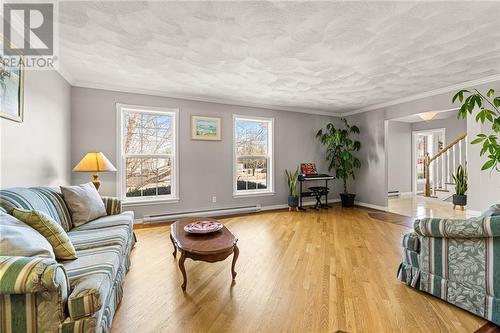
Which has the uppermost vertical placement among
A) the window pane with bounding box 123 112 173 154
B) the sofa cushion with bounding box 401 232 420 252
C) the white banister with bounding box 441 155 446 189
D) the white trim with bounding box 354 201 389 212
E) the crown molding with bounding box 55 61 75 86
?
the crown molding with bounding box 55 61 75 86

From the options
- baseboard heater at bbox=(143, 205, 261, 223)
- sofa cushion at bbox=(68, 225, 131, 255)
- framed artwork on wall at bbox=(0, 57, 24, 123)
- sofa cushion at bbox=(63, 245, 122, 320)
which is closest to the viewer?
sofa cushion at bbox=(63, 245, 122, 320)

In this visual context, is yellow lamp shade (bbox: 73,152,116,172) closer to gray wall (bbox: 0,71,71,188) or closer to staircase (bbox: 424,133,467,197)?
gray wall (bbox: 0,71,71,188)

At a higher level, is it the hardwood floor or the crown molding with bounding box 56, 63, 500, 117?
the crown molding with bounding box 56, 63, 500, 117

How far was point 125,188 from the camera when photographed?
13.9 feet

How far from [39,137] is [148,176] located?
1.85 meters

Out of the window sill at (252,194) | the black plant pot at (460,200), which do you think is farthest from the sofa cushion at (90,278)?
the black plant pot at (460,200)

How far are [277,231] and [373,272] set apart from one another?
5.33 feet

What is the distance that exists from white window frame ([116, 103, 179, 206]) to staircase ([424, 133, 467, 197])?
21.2ft

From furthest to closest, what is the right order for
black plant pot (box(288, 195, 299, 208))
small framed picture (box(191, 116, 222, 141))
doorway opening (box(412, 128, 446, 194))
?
doorway opening (box(412, 128, 446, 194)), black plant pot (box(288, 195, 299, 208)), small framed picture (box(191, 116, 222, 141))

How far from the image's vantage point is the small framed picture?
15.4ft

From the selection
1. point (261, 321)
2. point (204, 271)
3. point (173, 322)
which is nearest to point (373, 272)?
point (261, 321)

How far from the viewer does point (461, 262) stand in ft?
5.91

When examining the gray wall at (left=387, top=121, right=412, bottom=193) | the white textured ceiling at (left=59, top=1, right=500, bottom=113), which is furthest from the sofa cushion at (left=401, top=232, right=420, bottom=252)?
the gray wall at (left=387, top=121, right=412, bottom=193)

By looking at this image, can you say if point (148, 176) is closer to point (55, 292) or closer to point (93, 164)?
point (93, 164)
